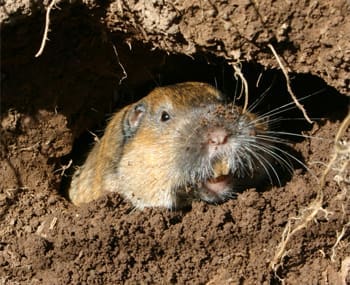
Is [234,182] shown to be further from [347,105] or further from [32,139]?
[32,139]

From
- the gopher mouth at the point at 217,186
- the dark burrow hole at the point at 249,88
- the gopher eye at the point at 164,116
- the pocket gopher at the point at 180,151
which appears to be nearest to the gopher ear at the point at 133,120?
the pocket gopher at the point at 180,151

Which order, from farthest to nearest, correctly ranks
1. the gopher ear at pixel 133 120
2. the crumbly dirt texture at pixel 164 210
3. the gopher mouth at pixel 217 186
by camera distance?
the gopher ear at pixel 133 120 → the gopher mouth at pixel 217 186 → the crumbly dirt texture at pixel 164 210

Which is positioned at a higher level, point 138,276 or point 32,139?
point 32,139

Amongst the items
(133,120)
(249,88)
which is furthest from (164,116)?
(249,88)

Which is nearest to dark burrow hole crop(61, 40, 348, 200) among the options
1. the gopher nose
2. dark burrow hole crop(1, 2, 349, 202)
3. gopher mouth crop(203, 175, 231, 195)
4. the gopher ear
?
dark burrow hole crop(1, 2, 349, 202)

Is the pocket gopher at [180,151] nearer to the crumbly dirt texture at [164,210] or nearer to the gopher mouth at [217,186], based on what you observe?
the gopher mouth at [217,186]

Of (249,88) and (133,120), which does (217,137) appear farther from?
(249,88)

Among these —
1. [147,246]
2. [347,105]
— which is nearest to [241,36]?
[347,105]
